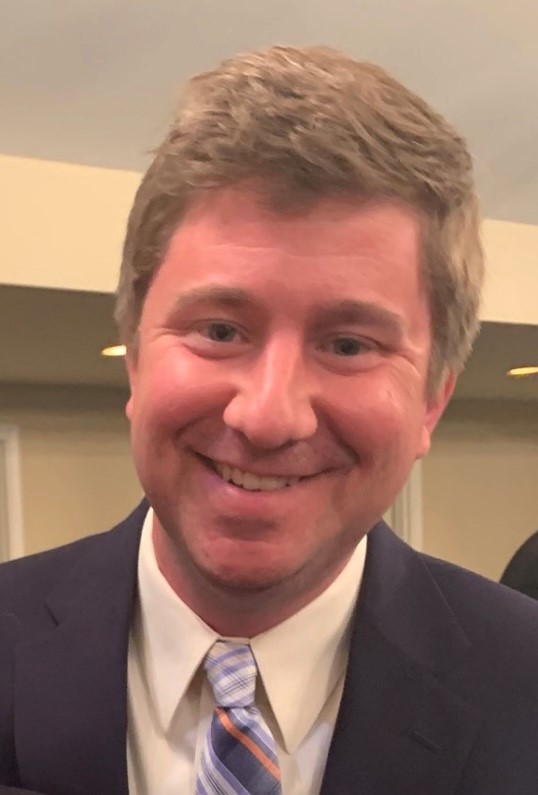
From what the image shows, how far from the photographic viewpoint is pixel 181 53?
146 cm

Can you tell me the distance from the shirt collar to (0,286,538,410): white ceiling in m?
0.71

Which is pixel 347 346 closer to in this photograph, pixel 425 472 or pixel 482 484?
pixel 425 472

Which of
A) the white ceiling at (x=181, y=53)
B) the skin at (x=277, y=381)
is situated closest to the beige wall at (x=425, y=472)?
the white ceiling at (x=181, y=53)

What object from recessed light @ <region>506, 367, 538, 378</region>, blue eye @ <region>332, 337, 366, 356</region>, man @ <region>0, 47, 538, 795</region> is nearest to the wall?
man @ <region>0, 47, 538, 795</region>

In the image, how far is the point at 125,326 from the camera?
0.93 metres

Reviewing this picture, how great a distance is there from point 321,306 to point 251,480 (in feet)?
0.50

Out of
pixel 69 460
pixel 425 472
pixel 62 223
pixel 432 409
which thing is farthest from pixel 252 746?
pixel 425 472

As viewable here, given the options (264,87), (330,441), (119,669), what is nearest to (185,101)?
(264,87)

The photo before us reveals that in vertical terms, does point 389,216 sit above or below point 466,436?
below

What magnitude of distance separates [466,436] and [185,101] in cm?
296

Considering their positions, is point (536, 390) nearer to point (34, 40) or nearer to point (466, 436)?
point (466, 436)

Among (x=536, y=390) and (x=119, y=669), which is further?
(x=536, y=390)

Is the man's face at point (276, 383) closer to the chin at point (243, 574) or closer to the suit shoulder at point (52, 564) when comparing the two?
the chin at point (243, 574)

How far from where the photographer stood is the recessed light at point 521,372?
2.73 metres
